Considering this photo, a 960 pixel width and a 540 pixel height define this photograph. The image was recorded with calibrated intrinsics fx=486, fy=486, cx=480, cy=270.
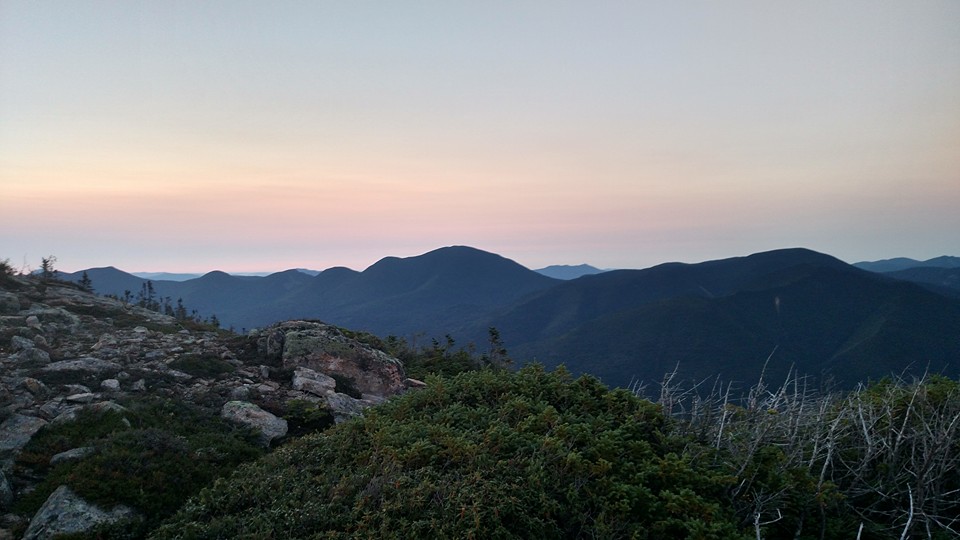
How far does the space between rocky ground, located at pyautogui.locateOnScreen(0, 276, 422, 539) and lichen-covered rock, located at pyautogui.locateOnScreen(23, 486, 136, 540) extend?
0.04 ft

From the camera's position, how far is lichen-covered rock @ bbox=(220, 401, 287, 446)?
9688 millimetres

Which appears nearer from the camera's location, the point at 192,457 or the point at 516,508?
the point at 516,508

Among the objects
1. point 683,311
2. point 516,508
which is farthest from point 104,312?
point 683,311

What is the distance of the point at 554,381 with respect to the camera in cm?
838

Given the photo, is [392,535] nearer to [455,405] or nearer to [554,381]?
[455,405]

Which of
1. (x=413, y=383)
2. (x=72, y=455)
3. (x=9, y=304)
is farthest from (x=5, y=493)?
(x=9, y=304)

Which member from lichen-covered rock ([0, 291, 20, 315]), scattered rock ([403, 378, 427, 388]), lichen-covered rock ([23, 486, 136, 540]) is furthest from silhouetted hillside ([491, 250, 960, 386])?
lichen-covered rock ([23, 486, 136, 540])

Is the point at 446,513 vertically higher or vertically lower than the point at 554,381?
lower

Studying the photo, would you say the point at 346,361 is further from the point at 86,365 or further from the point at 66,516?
the point at 66,516

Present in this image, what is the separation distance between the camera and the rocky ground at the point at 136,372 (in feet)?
26.9

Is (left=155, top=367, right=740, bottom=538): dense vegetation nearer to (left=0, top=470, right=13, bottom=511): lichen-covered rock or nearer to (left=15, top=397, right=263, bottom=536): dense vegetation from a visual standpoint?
(left=15, top=397, right=263, bottom=536): dense vegetation

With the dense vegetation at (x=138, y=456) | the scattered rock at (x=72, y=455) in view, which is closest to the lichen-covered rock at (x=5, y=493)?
the dense vegetation at (x=138, y=456)

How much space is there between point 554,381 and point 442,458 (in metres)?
2.75

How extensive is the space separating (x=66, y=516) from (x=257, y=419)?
12.5ft
